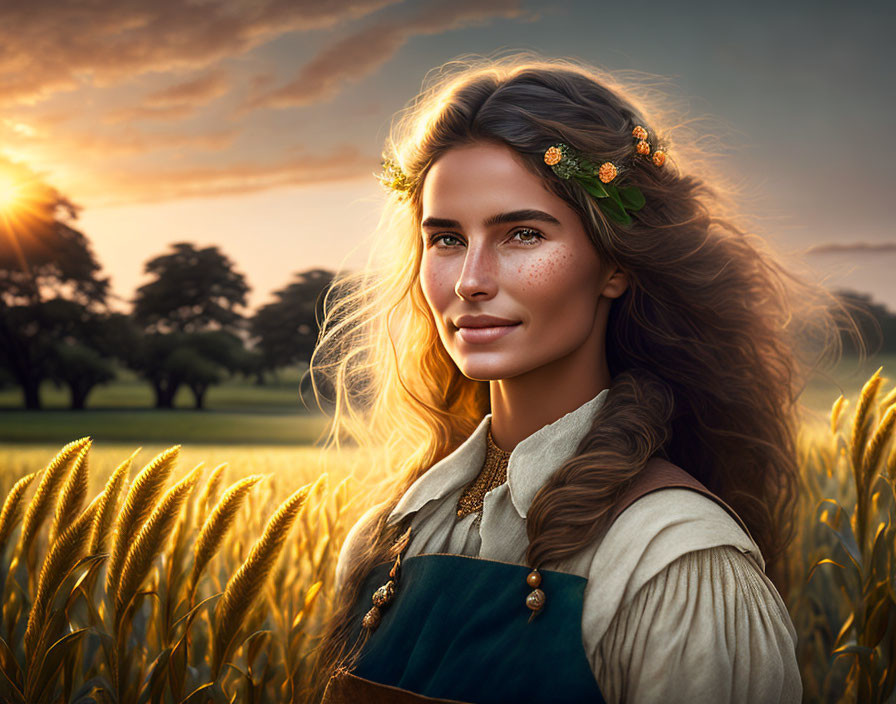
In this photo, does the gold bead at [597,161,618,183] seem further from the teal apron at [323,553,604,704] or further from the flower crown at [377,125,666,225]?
the teal apron at [323,553,604,704]

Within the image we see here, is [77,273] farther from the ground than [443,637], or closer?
farther from the ground

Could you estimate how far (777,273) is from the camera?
7.59 ft

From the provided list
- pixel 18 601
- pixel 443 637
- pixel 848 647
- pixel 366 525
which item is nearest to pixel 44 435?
pixel 18 601

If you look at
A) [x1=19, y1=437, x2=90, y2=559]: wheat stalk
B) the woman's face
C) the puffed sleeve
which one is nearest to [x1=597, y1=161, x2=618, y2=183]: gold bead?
the woman's face

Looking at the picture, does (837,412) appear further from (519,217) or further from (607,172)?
(519,217)

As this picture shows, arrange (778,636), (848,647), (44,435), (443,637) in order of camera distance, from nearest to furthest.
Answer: (778,636) → (443,637) → (848,647) → (44,435)

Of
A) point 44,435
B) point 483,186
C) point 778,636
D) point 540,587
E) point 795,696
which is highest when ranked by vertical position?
point 483,186

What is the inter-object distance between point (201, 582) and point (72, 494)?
1.94 ft

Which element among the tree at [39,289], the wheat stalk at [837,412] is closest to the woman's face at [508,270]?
the wheat stalk at [837,412]

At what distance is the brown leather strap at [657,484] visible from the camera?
5.75 feet

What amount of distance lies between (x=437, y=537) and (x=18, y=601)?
4.32ft

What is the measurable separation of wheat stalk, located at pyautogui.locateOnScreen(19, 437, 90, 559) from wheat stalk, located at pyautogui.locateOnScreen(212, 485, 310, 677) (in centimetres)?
53

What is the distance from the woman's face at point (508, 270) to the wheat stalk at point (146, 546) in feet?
2.63

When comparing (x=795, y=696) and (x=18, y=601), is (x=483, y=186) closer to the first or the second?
(x=795, y=696)
